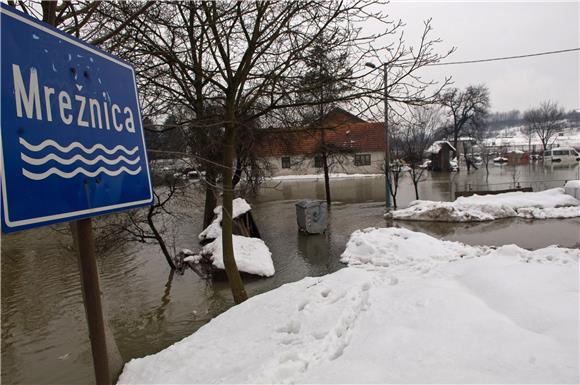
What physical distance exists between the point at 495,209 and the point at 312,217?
715 cm

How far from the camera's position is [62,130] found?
149 cm

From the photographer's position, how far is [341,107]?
20.7ft

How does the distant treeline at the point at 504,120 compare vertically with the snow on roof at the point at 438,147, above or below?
above

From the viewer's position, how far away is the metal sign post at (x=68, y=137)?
130cm

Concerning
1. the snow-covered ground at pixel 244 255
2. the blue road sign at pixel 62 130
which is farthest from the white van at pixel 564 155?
the blue road sign at pixel 62 130

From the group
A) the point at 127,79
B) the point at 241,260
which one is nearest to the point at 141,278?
the point at 241,260

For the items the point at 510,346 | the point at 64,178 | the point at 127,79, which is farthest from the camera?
the point at 510,346

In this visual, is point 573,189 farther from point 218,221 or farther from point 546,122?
point 546,122

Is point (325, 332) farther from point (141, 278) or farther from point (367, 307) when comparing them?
point (141, 278)

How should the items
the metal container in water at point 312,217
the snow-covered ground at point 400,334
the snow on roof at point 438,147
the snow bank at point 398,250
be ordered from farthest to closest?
the snow on roof at point 438,147, the metal container in water at point 312,217, the snow bank at point 398,250, the snow-covered ground at point 400,334

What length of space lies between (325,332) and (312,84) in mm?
3805

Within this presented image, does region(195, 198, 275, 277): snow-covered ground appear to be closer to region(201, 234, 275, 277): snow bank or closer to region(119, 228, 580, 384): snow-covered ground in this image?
region(201, 234, 275, 277): snow bank

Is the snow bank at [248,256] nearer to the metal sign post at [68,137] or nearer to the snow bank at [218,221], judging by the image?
the snow bank at [218,221]

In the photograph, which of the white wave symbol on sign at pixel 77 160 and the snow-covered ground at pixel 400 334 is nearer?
the white wave symbol on sign at pixel 77 160
